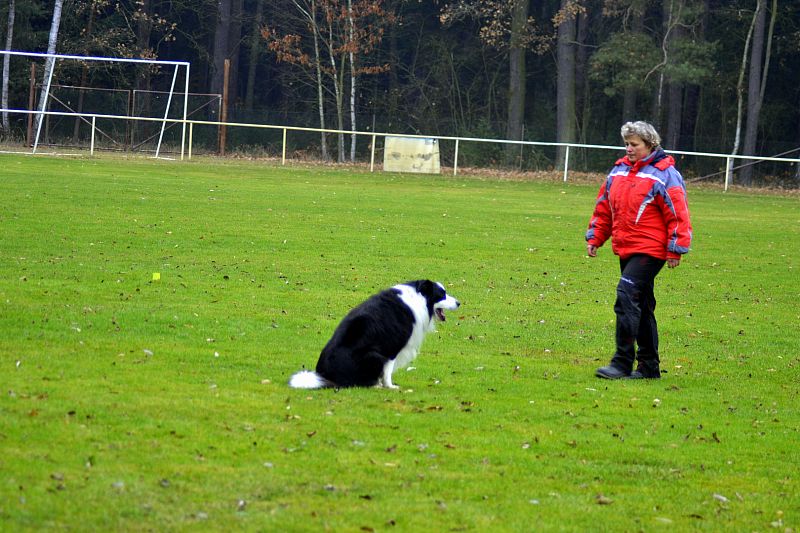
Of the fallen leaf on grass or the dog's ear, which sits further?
the dog's ear

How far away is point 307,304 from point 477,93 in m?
48.8

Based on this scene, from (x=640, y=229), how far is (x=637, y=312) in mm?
759

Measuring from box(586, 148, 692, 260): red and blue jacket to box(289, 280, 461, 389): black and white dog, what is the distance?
217 centimetres

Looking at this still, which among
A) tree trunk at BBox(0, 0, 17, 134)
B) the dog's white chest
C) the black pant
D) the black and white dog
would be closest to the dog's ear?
the dog's white chest

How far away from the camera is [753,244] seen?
2186cm

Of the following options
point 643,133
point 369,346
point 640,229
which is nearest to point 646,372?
point 640,229

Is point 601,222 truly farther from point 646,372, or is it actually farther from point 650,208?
point 646,372

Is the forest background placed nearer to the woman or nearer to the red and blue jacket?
the woman

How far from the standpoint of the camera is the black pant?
31.1 feet

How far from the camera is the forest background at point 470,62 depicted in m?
46.3

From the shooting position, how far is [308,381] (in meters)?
8.27

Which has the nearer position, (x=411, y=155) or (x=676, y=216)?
(x=676, y=216)

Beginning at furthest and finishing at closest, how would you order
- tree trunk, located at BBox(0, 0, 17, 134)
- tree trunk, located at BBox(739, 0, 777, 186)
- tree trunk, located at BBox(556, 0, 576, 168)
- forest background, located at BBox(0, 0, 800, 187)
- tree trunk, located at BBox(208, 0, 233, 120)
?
tree trunk, located at BBox(208, 0, 233, 120), forest background, located at BBox(0, 0, 800, 187), tree trunk, located at BBox(556, 0, 576, 168), tree trunk, located at BBox(739, 0, 777, 186), tree trunk, located at BBox(0, 0, 17, 134)

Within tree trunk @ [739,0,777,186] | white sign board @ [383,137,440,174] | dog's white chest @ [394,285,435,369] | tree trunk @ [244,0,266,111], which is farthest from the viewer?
tree trunk @ [244,0,266,111]
